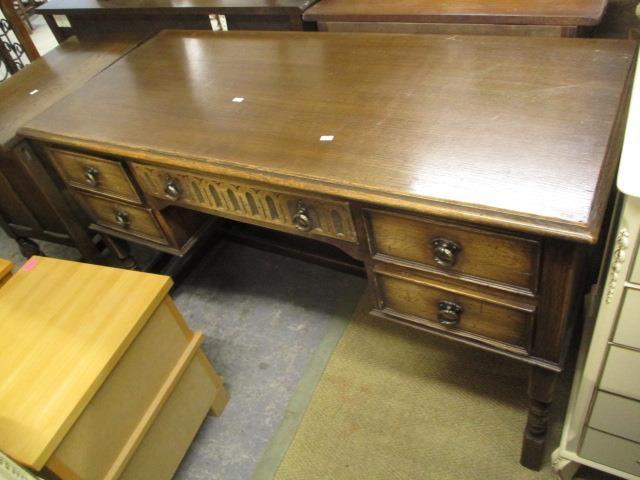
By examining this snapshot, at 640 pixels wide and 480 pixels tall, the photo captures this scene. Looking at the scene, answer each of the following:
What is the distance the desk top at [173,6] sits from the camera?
53.7 inches

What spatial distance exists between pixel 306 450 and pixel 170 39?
125 cm

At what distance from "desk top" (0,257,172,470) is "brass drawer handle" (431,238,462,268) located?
0.63 metres

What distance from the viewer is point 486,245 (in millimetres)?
771

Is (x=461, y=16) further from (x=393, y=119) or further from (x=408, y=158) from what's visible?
(x=408, y=158)

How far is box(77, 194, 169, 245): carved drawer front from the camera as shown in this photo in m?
1.29

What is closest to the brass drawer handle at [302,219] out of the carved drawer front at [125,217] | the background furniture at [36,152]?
the carved drawer front at [125,217]

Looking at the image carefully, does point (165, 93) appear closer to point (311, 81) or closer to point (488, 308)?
point (311, 81)

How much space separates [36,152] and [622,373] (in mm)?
1491

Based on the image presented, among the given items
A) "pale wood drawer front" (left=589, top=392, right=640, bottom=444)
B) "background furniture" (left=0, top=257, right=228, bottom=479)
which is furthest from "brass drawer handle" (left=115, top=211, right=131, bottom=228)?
"pale wood drawer front" (left=589, top=392, right=640, bottom=444)

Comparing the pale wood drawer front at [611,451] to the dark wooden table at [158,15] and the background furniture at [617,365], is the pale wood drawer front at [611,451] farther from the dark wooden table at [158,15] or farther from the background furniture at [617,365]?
the dark wooden table at [158,15]

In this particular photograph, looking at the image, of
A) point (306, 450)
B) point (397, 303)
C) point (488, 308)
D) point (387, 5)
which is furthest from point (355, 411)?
point (387, 5)

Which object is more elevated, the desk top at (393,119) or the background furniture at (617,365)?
the desk top at (393,119)

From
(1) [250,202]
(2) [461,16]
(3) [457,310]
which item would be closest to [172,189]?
(1) [250,202]

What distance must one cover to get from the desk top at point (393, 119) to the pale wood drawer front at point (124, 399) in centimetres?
40
